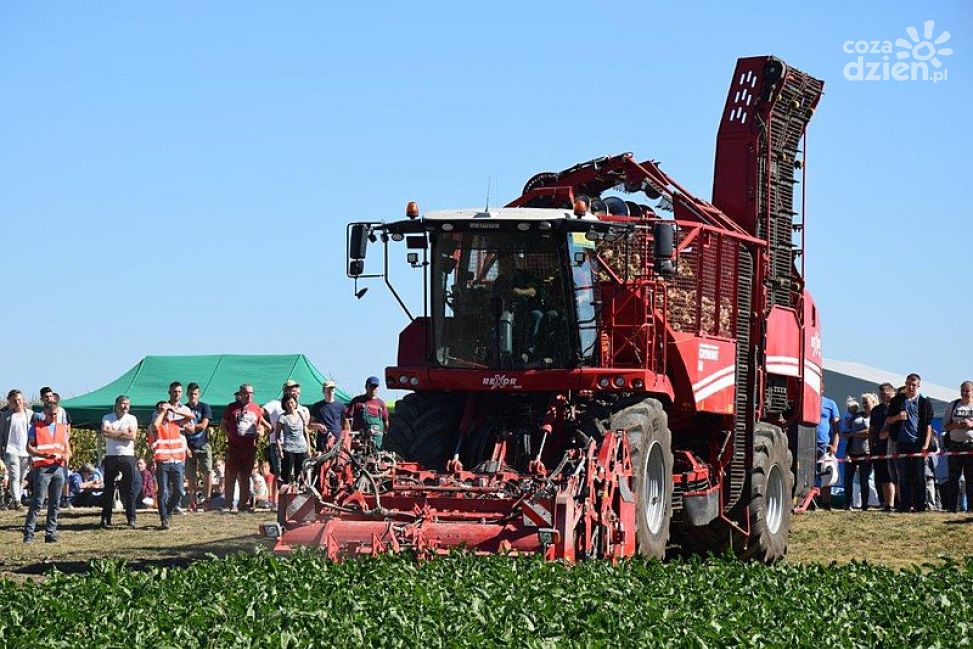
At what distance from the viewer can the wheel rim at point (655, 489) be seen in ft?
46.2

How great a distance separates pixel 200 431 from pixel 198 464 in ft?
3.03

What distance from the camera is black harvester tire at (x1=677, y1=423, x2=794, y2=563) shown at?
1616cm

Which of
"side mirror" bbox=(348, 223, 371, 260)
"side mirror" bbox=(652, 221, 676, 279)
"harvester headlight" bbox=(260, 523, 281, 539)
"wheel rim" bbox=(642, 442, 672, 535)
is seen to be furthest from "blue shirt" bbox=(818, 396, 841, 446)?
"harvester headlight" bbox=(260, 523, 281, 539)

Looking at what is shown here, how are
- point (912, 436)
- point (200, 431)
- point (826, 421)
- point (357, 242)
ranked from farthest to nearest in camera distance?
point (826, 421) → point (200, 431) → point (912, 436) → point (357, 242)

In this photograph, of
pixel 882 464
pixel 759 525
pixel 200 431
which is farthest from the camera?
pixel 200 431

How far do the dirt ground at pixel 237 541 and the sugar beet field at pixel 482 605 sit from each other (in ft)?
15.2

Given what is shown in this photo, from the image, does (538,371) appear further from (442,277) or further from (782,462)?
(782,462)

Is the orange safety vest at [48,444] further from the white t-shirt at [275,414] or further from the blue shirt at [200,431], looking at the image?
the blue shirt at [200,431]

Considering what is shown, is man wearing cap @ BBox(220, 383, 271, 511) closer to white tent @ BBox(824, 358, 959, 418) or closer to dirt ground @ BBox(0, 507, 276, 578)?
dirt ground @ BBox(0, 507, 276, 578)

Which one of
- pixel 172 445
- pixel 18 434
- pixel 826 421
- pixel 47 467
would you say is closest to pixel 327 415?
pixel 172 445

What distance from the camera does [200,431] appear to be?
22781 millimetres

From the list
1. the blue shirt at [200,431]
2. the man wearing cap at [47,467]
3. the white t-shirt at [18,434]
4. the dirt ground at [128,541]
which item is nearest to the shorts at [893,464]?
the dirt ground at [128,541]

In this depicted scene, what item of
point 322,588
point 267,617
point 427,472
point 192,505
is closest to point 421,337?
point 427,472

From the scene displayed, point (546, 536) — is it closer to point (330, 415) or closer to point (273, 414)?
point (330, 415)
